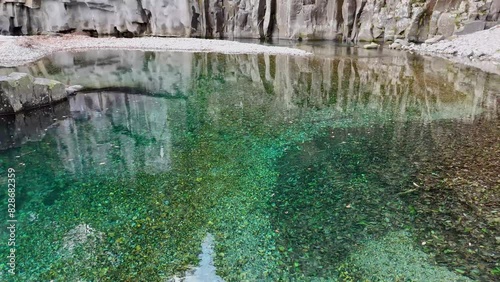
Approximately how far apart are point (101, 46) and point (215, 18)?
10957mm

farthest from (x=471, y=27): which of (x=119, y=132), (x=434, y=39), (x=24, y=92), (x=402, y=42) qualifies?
(x=24, y=92)

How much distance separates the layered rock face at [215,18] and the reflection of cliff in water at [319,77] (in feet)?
25.6

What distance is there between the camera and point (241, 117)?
11047mm

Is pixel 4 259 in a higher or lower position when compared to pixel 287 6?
lower

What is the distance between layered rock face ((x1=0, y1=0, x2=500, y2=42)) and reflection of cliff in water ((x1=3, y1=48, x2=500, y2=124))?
780 cm

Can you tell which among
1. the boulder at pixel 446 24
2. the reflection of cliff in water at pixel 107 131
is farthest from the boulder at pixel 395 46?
the reflection of cliff in water at pixel 107 131

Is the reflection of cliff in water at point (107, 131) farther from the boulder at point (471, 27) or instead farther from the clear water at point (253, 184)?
the boulder at point (471, 27)

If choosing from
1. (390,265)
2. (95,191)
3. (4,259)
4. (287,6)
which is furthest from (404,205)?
(287,6)

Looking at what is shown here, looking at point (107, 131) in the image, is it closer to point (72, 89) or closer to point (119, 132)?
point (119, 132)

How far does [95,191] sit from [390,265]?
5.08 m

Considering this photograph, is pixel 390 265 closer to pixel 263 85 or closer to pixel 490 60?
pixel 263 85

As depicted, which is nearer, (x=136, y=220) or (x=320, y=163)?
(x=136, y=220)

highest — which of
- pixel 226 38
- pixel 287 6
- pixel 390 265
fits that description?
pixel 287 6

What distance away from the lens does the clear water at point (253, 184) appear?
496cm
